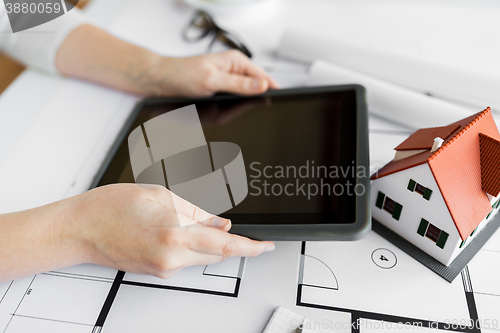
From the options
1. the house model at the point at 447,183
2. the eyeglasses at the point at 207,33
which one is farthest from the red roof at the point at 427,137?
the eyeglasses at the point at 207,33

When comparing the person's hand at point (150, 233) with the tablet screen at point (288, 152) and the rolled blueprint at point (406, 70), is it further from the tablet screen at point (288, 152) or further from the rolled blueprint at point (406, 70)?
the rolled blueprint at point (406, 70)

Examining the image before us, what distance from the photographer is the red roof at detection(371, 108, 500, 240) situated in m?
0.42

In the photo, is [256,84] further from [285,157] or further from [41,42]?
[41,42]

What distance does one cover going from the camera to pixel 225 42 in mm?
825

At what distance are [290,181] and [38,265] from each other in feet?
1.11

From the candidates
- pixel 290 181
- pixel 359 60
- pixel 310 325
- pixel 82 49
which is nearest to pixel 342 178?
pixel 290 181

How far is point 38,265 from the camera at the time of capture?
18.6 inches

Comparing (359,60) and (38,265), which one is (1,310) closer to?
(38,265)

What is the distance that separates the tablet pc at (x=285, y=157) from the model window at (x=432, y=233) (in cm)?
8

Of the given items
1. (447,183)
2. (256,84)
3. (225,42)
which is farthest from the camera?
(225,42)

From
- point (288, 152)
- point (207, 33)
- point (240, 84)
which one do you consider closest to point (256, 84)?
point (240, 84)

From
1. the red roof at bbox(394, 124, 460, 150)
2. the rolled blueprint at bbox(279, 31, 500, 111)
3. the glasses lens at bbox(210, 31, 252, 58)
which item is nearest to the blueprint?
the red roof at bbox(394, 124, 460, 150)

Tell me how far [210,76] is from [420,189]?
1.28 feet

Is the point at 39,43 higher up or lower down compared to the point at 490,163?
lower down
